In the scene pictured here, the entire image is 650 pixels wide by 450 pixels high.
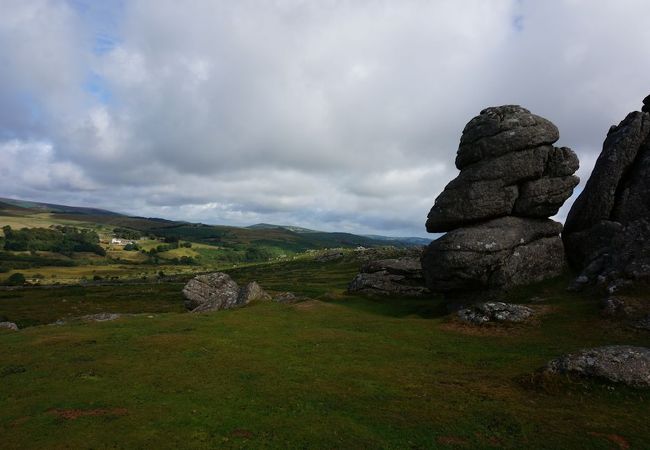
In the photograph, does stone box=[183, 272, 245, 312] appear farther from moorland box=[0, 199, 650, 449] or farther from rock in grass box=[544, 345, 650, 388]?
rock in grass box=[544, 345, 650, 388]

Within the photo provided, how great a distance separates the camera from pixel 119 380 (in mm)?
31422

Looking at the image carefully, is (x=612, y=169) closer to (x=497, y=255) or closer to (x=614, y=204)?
(x=614, y=204)

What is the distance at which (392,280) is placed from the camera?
254 feet

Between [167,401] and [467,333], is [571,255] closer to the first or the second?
[467,333]

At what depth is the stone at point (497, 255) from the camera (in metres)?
56.7

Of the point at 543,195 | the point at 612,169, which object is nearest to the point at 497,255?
the point at 543,195

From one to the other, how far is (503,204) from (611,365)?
35.1m

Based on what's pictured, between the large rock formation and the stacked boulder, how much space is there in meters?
2.76

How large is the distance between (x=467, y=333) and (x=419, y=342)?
586 centimetres

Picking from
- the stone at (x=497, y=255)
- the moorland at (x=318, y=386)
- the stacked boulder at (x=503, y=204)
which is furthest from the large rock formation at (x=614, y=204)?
the moorland at (x=318, y=386)

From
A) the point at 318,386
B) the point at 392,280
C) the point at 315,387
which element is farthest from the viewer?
the point at 392,280

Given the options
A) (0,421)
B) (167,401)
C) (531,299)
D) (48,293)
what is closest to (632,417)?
(167,401)

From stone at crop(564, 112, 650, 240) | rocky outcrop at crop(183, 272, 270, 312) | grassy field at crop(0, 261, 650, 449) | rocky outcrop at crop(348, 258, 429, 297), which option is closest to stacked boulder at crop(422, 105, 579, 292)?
stone at crop(564, 112, 650, 240)

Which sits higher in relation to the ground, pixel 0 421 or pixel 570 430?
pixel 570 430
